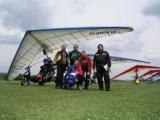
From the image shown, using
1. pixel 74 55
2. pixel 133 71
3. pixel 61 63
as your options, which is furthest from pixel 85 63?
pixel 133 71

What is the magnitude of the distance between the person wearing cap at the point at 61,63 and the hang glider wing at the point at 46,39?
4.23 m

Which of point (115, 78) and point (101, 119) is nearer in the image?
point (101, 119)

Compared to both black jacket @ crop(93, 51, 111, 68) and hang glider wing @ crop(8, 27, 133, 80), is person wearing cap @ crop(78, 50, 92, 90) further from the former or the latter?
hang glider wing @ crop(8, 27, 133, 80)

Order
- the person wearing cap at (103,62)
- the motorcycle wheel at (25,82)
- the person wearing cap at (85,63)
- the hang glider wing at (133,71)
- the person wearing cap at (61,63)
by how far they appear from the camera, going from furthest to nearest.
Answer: the hang glider wing at (133,71) → the motorcycle wheel at (25,82) → the person wearing cap at (61,63) → the person wearing cap at (85,63) → the person wearing cap at (103,62)

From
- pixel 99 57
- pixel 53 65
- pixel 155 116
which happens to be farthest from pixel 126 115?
pixel 53 65

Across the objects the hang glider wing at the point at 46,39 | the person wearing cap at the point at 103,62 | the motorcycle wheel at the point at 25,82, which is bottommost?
the motorcycle wheel at the point at 25,82

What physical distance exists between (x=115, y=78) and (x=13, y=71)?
3389cm

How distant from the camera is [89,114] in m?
9.01

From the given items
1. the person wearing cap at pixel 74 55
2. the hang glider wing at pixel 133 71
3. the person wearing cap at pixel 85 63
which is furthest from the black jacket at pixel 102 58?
the hang glider wing at pixel 133 71

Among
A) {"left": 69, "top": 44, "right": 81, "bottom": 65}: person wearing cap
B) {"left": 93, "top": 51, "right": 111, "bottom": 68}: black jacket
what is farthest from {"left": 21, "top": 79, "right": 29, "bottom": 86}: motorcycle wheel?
{"left": 93, "top": 51, "right": 111, "bottom": 68}: black jacket

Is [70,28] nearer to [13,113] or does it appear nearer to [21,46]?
[21,46]

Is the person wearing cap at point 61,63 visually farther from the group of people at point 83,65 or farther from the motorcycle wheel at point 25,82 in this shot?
the motorcycle wheel at point 25,82

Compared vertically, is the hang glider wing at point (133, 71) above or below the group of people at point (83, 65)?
above

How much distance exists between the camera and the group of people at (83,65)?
20.9 meters
